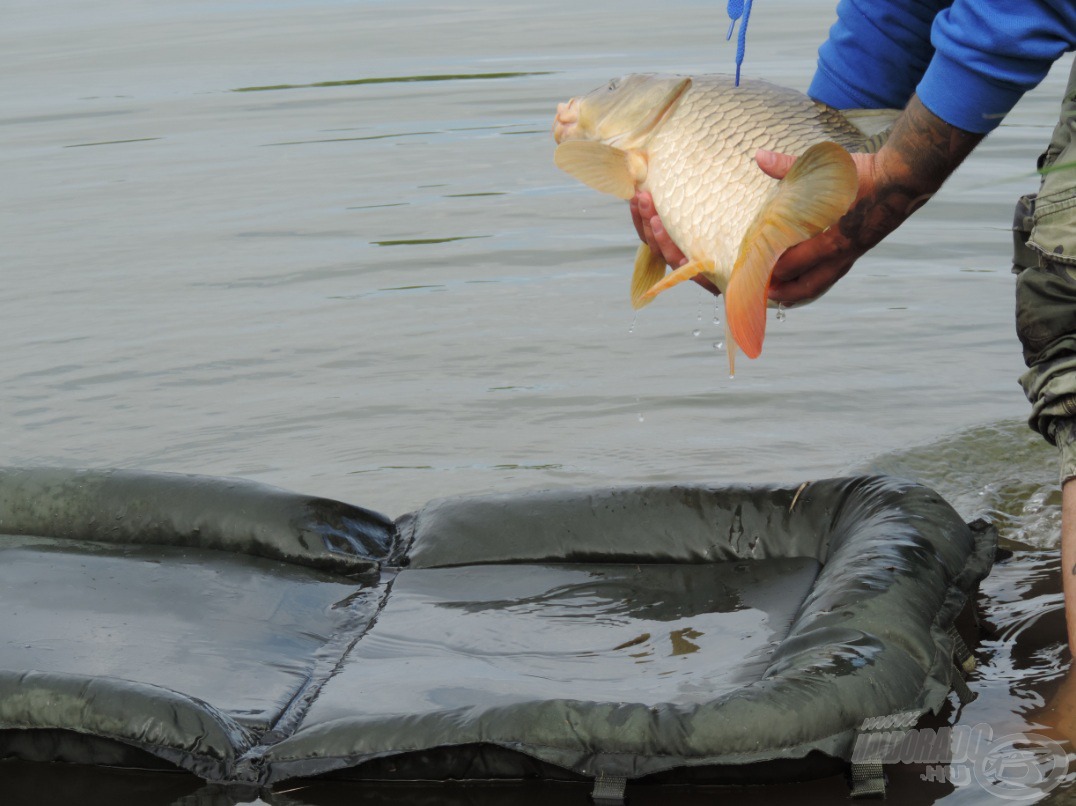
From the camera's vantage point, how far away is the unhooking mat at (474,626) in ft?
6.74

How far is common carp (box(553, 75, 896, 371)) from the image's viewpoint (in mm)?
2191

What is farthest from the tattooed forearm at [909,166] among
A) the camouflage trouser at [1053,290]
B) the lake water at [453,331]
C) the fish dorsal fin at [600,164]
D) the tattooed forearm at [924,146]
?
the lake water at [453,331]

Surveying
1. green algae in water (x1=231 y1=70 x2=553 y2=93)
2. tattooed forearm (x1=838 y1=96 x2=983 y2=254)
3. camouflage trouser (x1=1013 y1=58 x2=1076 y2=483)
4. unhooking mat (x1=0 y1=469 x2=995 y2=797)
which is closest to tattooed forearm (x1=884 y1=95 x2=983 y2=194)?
tattooed forearm (x1=838 y1=96 x2=983 y2=254)

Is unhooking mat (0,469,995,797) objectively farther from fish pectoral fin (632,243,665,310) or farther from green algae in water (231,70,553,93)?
green algae in water (231,70,553,93)

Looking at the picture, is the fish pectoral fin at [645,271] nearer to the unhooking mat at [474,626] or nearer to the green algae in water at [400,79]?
the unhooking mat at [474,626]

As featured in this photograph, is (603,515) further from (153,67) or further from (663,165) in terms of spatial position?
(153,67)

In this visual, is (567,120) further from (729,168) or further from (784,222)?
(784,222)

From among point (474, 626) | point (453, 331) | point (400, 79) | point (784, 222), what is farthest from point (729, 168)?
point (400, 79)

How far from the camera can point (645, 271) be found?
2.70 m

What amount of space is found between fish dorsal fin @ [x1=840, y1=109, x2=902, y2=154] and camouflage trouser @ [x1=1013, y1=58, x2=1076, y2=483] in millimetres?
259

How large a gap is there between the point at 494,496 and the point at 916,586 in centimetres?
94

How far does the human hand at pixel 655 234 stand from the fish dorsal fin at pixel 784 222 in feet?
0.77

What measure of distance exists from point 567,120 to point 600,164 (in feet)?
0.74

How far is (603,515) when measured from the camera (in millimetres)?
2834
